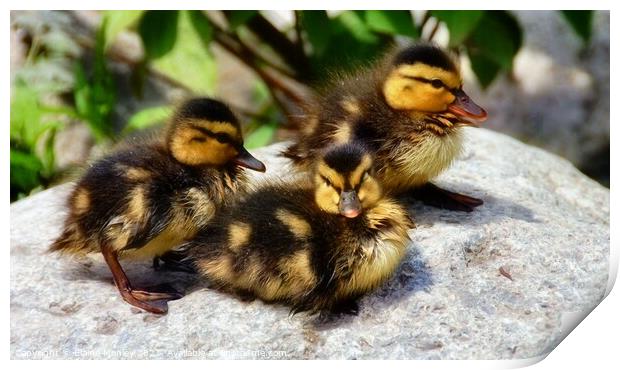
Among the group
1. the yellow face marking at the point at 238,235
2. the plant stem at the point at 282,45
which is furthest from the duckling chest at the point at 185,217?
the plant stem at the point at 282,45

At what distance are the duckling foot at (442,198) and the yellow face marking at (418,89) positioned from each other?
270mm

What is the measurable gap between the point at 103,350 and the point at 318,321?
1.53ft

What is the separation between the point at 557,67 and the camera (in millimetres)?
4047

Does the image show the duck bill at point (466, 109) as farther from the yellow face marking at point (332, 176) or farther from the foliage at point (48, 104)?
the foliage at point (48, 104)

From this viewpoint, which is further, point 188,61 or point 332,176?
point 188,61

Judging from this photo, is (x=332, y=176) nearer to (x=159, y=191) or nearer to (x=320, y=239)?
(x=320, y=239)

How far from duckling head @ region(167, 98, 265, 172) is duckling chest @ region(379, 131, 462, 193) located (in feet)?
1.02

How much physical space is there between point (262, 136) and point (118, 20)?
65cm

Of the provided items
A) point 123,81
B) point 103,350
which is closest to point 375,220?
point 103,350

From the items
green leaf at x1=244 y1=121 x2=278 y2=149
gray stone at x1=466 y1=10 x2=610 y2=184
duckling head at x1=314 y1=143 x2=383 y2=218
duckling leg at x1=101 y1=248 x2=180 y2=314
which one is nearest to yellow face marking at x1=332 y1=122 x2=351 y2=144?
duckling head at x1=314 y1=143 x2=383 y2=218

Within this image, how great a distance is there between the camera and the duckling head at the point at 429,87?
2.32m

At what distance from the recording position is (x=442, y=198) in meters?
2.55

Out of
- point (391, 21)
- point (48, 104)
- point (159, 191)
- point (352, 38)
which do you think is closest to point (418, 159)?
point (159, 191)
